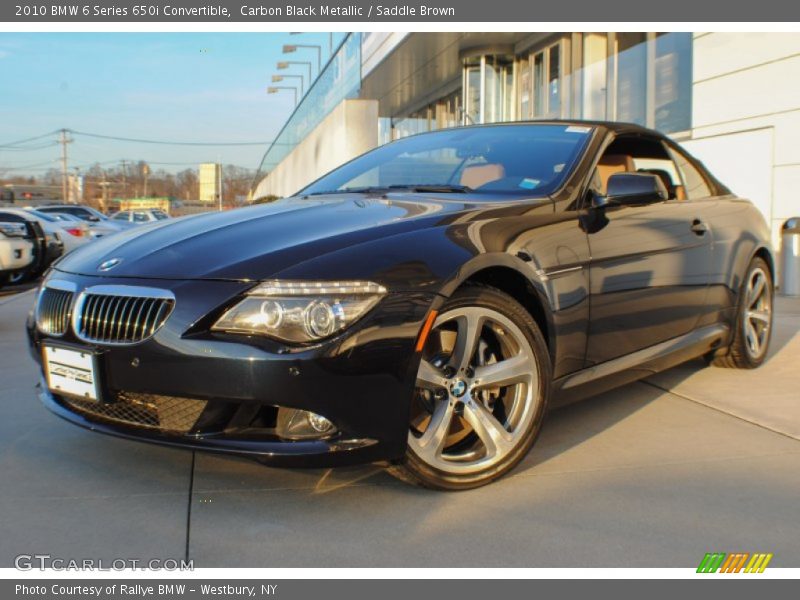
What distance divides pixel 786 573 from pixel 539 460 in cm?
109

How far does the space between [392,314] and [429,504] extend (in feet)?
2.30

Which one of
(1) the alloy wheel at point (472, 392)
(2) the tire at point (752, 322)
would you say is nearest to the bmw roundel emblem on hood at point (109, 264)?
(1) the alloy wheel at point (472, 392)

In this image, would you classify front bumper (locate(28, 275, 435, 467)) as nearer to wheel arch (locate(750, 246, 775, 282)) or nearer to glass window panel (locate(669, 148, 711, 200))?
glass window panel (locate(669, 148, 711, 200))

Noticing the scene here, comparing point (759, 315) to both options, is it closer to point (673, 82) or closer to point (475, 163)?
point (475, 163)

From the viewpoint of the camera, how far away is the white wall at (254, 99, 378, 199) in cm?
1691

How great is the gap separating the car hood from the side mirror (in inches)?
26.9

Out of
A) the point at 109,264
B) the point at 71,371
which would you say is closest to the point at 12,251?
the point at 109,264

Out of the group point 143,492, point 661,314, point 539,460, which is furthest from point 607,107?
point 143,492

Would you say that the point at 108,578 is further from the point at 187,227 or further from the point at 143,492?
the point at 187,227

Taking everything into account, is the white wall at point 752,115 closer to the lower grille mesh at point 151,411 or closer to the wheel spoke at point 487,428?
the wheel spoke at point 487,428

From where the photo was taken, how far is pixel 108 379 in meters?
2.64

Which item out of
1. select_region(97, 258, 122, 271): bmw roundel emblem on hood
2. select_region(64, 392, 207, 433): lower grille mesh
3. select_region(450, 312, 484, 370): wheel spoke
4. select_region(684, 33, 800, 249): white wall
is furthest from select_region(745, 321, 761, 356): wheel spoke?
select_region(684, 33, 800, 249): white wall
